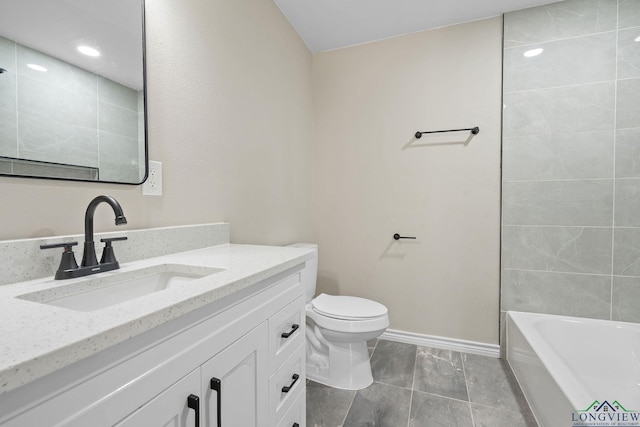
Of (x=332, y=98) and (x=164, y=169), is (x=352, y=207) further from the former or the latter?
(x=164, y=169)

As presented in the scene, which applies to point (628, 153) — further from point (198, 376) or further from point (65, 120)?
point (65, 120)

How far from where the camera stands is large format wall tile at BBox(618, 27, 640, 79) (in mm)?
1763

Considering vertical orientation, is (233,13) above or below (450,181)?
above

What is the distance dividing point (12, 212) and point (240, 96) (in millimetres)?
1141

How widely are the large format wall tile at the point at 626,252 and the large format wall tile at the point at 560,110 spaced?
2.20ft

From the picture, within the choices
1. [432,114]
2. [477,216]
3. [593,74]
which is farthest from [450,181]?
[593,74]

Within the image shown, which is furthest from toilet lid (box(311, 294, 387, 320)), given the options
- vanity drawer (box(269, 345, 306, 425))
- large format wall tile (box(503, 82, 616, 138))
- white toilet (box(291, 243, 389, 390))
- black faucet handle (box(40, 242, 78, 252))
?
large format wall tile (box(503, 82, 616, 138))

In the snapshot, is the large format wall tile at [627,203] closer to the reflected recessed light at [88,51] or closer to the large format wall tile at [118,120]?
the large format wall tile at [118,120]

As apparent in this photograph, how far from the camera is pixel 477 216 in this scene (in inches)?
83.4

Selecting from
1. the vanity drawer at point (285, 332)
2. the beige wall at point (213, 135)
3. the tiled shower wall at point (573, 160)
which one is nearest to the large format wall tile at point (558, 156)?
the tiled shower wall at point (573, 160)

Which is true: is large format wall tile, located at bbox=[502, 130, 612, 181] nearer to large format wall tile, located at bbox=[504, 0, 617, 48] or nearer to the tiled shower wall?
the tiled shower wall

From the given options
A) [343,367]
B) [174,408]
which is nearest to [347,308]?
[343,367]

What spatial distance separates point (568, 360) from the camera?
1.72m

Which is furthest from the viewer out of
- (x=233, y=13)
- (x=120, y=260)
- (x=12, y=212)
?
(x=233, y=13)
